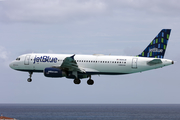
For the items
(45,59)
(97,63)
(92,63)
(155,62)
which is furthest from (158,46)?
(45,59)

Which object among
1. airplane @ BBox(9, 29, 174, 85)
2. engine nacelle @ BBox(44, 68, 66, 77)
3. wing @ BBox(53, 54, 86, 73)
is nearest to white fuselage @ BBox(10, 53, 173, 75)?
airplane @ BBox(9, 29, 174, 85)

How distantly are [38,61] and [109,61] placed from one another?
13.7 meters

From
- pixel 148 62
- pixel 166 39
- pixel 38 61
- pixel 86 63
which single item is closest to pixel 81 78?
pixel 86 63

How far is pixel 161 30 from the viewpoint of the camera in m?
64.1

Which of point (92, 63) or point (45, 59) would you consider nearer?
point (92, 63)

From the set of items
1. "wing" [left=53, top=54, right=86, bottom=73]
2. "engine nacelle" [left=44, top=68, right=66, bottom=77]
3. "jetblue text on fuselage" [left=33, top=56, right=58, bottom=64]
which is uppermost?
"jetblue text on fuselage" [left=33, top=56, right=58, bottom=64]

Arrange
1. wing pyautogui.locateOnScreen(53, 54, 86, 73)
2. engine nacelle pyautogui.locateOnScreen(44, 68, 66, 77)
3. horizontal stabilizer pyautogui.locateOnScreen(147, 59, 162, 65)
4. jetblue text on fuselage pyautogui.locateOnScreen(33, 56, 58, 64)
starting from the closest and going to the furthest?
wing pyautogui.locateOnScreen(53, 54, 86, 73) < horizontal stabilizer pyautogui.locateOnScreen(147, 59, 162, 65) < engine nacelle pyautogui.locateOnScreen(44, 68, 66, 77) < jetblue text on fuselage pyautogui.locateOnScreen(33, 56, 58, 64)

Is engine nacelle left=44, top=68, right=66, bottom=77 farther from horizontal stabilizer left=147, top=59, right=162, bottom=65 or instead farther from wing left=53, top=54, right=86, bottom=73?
horizontal stabilizer left=147, top=59, right=162, bottom=65

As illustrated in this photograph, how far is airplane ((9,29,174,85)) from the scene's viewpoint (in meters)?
59.5

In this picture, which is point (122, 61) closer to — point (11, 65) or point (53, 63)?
point (53, 63)

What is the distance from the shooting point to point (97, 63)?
61.1 metres

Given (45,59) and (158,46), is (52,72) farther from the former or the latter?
(158,46)

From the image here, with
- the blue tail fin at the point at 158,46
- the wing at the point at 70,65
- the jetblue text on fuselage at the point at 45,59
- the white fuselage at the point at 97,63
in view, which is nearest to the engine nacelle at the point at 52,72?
the wing at the point at 70,65

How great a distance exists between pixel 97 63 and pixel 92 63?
3.21 ft
